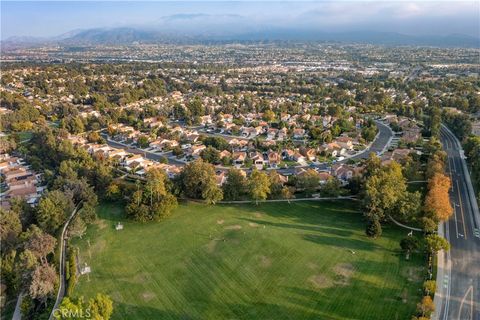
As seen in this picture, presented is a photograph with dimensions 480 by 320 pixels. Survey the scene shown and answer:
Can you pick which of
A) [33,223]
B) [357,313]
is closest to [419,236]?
[357,313]

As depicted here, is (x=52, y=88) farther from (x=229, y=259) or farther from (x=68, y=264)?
(x=229, y=259)

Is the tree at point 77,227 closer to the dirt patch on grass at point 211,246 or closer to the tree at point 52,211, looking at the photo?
the tree at point 52,211

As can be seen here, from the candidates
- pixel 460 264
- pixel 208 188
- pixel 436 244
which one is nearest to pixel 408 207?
pixel 436 244

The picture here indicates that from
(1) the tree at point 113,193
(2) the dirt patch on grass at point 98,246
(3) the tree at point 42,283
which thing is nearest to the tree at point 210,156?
(1) the tree at point 113,193

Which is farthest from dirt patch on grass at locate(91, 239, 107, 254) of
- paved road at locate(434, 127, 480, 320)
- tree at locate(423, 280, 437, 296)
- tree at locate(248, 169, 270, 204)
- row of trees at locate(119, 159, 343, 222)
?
paved road at locate(434, 127, 480, 320)

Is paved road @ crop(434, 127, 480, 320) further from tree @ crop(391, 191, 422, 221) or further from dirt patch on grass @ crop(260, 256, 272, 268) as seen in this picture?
dirt patch on grass @ crop(260, 256, 272, 268)
